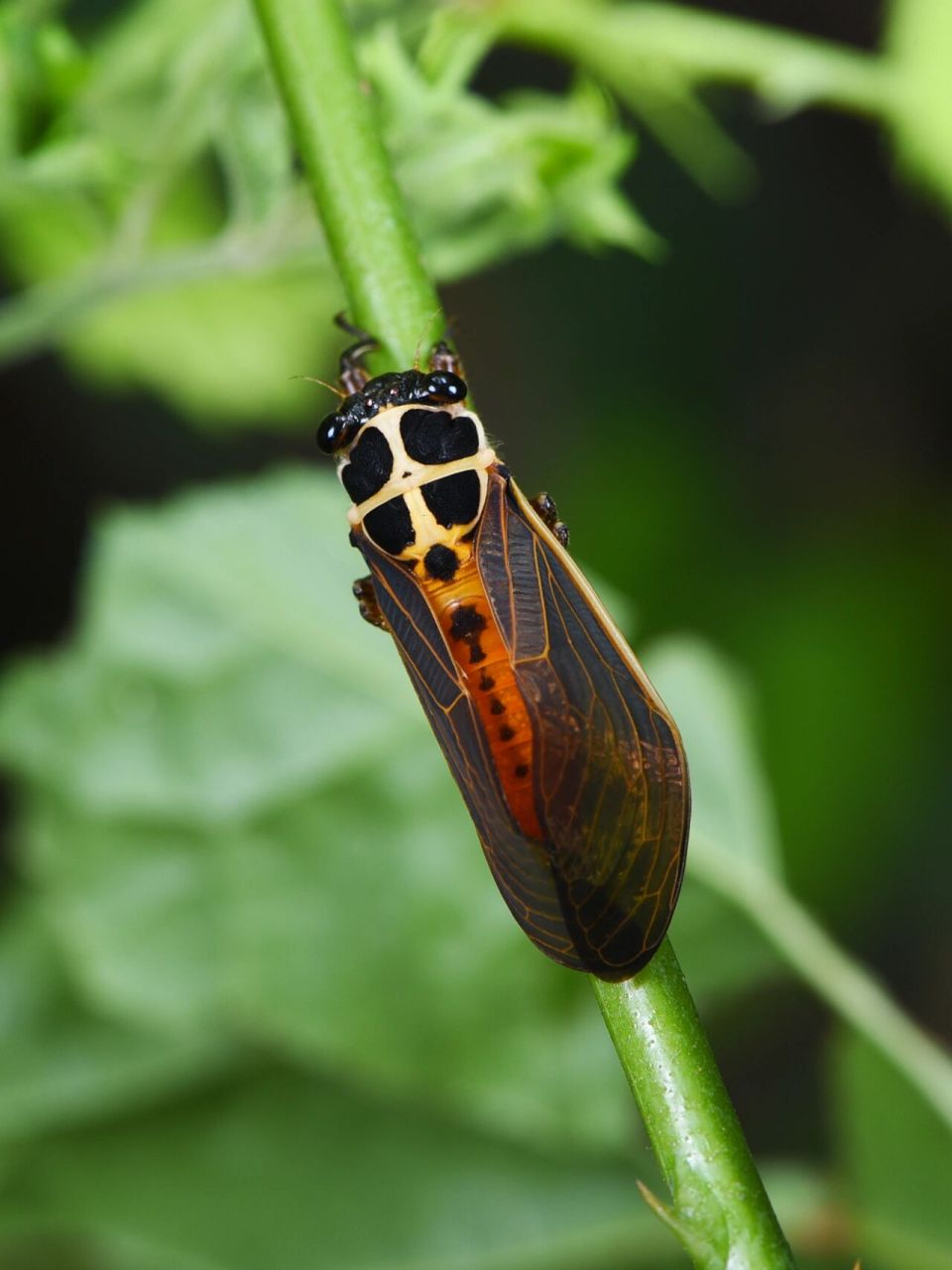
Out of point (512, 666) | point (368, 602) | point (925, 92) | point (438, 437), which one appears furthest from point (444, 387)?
point (925, 92)

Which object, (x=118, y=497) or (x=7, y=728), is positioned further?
(x=118, y=497)

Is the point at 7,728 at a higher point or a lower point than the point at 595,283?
lower

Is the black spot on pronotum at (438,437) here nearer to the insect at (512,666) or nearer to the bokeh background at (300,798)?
the insect at (512,666)

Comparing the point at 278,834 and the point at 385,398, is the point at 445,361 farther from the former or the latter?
the point at 278,834

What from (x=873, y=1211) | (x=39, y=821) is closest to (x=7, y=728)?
(x=39, y=821)

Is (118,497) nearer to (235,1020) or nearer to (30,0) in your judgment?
(235,1020)

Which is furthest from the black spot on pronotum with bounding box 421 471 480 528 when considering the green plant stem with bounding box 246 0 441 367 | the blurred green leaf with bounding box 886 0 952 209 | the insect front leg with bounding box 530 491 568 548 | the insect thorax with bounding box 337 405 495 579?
the blurred green leaf with bounding box 886 0 952 209

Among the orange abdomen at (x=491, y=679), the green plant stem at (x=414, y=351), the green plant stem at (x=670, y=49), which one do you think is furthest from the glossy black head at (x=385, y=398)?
the green plant stem at (x=670, y=49)

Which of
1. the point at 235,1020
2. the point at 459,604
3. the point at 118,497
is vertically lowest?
the point at 235,1020
